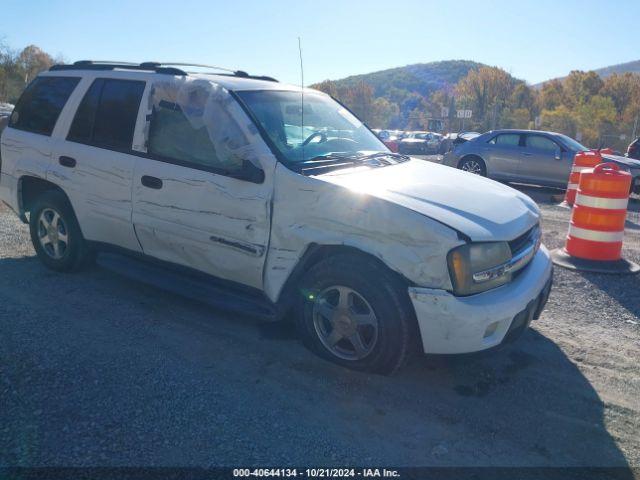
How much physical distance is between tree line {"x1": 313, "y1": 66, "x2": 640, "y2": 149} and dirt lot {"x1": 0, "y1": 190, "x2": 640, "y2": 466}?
100 ft

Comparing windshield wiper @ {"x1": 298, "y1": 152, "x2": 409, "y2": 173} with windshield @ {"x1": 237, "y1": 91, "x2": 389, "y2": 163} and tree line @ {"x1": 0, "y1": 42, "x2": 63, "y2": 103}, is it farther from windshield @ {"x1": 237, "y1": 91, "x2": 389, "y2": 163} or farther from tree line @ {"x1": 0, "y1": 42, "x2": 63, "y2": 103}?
tree line @ {"x1": 0, "y1": 42, "x2": 63, "y2": 103}

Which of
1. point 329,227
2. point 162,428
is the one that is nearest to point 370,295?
point 329,227

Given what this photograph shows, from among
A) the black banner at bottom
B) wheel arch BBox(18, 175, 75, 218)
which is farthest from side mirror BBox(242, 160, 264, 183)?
wheel arch BBox(18, 175, 75, 218)

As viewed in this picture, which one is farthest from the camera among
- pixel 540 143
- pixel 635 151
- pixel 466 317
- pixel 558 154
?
pixel 635 151

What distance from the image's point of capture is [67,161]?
486 centimetres

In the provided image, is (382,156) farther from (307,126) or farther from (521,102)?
(521,102)

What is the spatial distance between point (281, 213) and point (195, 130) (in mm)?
→ 1004

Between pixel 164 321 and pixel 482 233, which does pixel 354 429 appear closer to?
pixel 482 233

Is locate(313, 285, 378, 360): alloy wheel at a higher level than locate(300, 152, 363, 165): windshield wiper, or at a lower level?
lower

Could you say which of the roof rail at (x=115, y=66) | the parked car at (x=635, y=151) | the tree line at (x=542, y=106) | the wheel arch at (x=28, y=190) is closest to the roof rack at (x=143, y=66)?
the roof rail at (x=115, y=66)

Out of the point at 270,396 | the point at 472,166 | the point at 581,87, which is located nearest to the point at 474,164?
the point at 472,166

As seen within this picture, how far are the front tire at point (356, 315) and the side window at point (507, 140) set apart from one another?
1092 centimetres

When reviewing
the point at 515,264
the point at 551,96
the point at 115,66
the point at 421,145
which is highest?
the point at 551,96

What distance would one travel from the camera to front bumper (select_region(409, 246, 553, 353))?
316 cm
